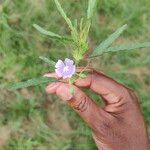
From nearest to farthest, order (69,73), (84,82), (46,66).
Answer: (69,73) → (84,82) → (46,66)

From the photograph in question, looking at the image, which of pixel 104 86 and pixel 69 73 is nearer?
pixel 69 73

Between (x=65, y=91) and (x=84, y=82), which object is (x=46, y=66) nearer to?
(x=84, y=82)

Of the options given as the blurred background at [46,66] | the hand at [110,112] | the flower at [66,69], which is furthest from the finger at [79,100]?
the blurred background at [46,66]

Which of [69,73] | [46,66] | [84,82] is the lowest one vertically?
[69,73]

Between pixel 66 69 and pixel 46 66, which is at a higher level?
pixel 46 66

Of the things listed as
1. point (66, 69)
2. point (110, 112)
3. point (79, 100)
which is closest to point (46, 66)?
point (110, 112)

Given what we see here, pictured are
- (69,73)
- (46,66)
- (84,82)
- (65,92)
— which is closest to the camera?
(69,73)

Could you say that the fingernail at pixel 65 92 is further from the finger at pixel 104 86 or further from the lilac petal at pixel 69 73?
the lilac petal at pixel 69 73

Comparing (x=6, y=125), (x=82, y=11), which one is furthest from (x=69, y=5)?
(x=6, y=125)
